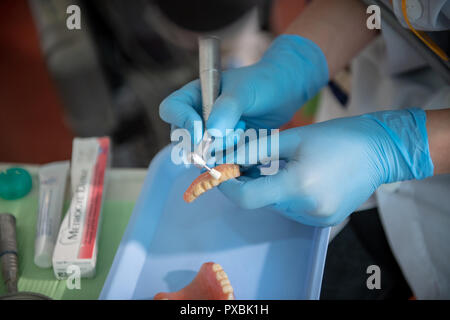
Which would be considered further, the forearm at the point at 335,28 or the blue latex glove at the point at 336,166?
the forearm at the point at 335,28

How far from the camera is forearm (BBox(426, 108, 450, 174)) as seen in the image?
790mm

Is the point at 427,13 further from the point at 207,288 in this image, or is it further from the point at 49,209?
the point at 49,209

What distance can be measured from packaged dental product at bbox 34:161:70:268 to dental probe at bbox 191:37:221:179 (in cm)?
38

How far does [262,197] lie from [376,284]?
37cm

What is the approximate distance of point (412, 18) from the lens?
837mm

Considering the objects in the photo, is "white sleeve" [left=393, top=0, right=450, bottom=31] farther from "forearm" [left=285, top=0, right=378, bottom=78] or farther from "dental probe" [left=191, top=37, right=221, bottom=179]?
"dental probe" [left=191, top=37, right=221, bottom=179]

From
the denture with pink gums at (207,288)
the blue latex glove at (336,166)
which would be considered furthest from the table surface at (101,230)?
the blue latex glove at (336,166)

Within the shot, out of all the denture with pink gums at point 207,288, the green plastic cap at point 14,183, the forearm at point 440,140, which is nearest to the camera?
the denture with pink gums at point 207,288

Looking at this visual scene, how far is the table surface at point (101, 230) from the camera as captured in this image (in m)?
0.81

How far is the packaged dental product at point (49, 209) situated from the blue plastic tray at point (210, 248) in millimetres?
177

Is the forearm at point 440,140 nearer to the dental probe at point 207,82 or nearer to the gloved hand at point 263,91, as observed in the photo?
the gloved hand at point 263,91

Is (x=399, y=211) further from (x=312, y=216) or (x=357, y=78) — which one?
(x=357, y=78)
